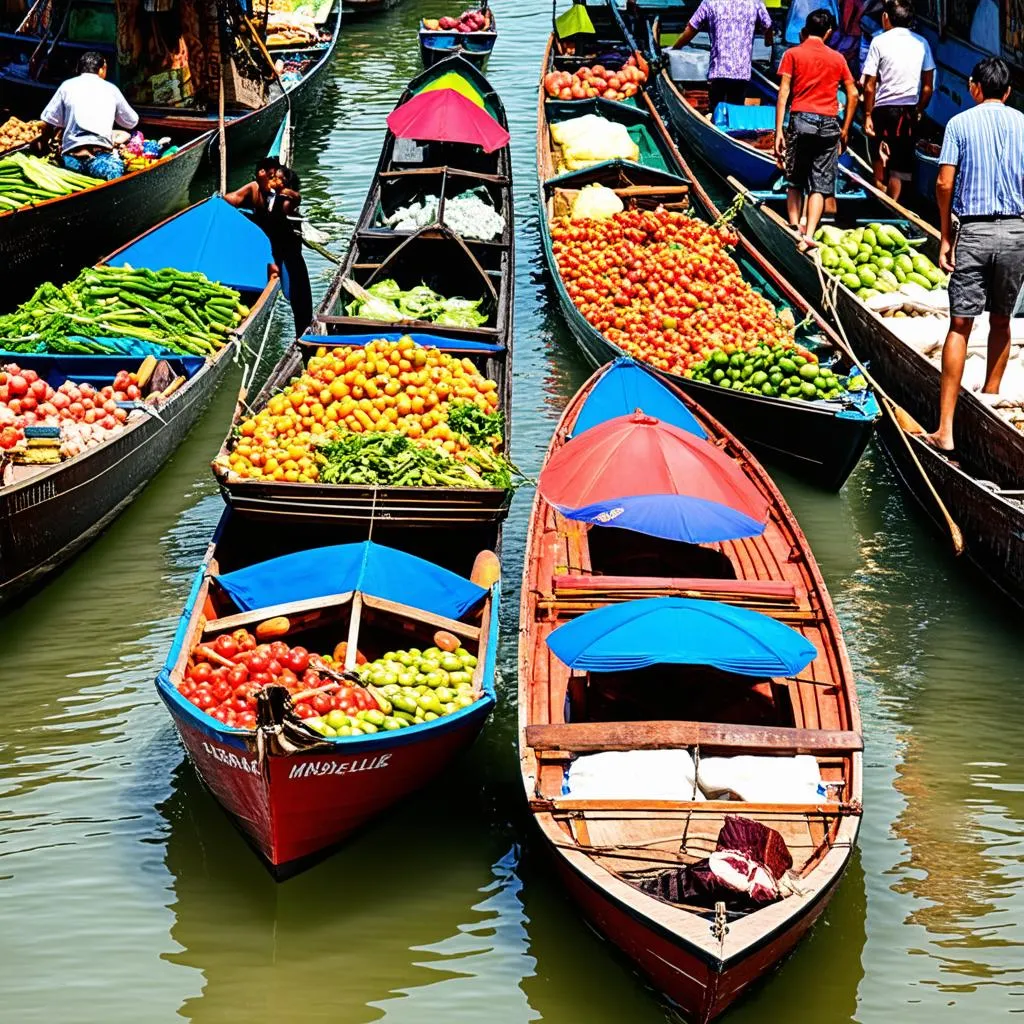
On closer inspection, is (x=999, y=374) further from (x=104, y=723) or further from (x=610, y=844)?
(x=104, y=723)

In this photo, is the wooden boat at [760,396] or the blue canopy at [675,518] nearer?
the blue canopy at [675,518]

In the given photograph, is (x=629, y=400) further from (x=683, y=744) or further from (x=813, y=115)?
(x=813, y=115)

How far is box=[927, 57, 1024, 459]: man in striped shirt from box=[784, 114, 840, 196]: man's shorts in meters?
4.40

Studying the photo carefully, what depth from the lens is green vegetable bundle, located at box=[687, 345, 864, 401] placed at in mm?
11094

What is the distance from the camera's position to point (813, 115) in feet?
47.2

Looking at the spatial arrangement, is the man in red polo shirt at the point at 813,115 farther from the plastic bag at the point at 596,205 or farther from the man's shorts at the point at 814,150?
the plastic bag at the point at 596,205

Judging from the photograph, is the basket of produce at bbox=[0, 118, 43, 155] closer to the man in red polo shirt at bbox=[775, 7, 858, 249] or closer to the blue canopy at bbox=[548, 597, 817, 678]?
the man in red polo shirt at bbox=[775, 7, 858, 249]

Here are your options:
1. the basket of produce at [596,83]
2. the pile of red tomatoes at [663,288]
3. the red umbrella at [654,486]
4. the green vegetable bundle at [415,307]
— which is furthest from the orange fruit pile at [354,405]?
the basket of produce at [596,83]

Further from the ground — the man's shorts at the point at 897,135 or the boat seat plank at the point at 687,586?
the man's shorts at the point at 897,135

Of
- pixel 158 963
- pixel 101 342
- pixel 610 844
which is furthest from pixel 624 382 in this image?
pixel 158 963

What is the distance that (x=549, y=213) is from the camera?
15328 mm

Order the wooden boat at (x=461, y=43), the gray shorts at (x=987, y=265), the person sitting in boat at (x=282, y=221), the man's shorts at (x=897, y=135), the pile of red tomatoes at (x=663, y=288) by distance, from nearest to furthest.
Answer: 1. the gray shorts at (x=987, y=265)
2. the pile of red tomatoes at (x=663, y=288)
3. the person sitting in boat at (x=282, y=221)
4. the man's shorts at (x=897, y=135)
5. the wooden boat at (x=461, y=43)

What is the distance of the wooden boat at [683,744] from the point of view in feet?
19.1

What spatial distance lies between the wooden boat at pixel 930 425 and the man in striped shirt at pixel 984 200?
0.80m
